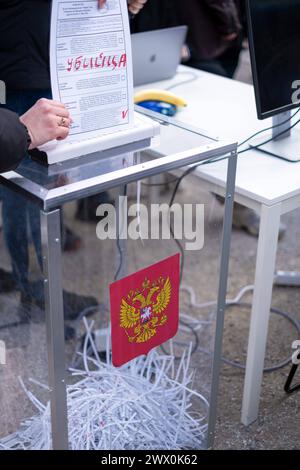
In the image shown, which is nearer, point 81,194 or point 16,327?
point 81,194

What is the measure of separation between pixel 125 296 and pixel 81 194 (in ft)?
1.01

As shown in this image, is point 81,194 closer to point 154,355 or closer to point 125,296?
point 125,296

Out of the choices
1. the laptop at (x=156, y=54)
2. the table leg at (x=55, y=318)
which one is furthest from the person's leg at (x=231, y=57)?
the table leg at (x=55, y=318)

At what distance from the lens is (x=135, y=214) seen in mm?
1948

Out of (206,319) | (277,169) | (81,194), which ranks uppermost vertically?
(81,194)

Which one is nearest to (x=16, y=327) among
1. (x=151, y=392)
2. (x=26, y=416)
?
(x=26, y=416)

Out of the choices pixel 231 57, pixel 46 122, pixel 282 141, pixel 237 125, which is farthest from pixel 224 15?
pixel 46 122

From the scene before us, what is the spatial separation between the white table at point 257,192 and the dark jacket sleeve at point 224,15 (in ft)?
2.52

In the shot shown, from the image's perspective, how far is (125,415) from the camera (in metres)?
1.63

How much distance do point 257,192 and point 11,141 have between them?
636mm

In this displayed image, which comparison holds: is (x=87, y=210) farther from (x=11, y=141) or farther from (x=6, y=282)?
(x=11, y=141)

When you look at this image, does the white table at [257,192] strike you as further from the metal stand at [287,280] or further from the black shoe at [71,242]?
the black shoe at [71,242]

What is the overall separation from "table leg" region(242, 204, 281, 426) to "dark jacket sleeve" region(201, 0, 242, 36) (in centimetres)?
137

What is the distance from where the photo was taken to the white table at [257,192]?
1.55m
